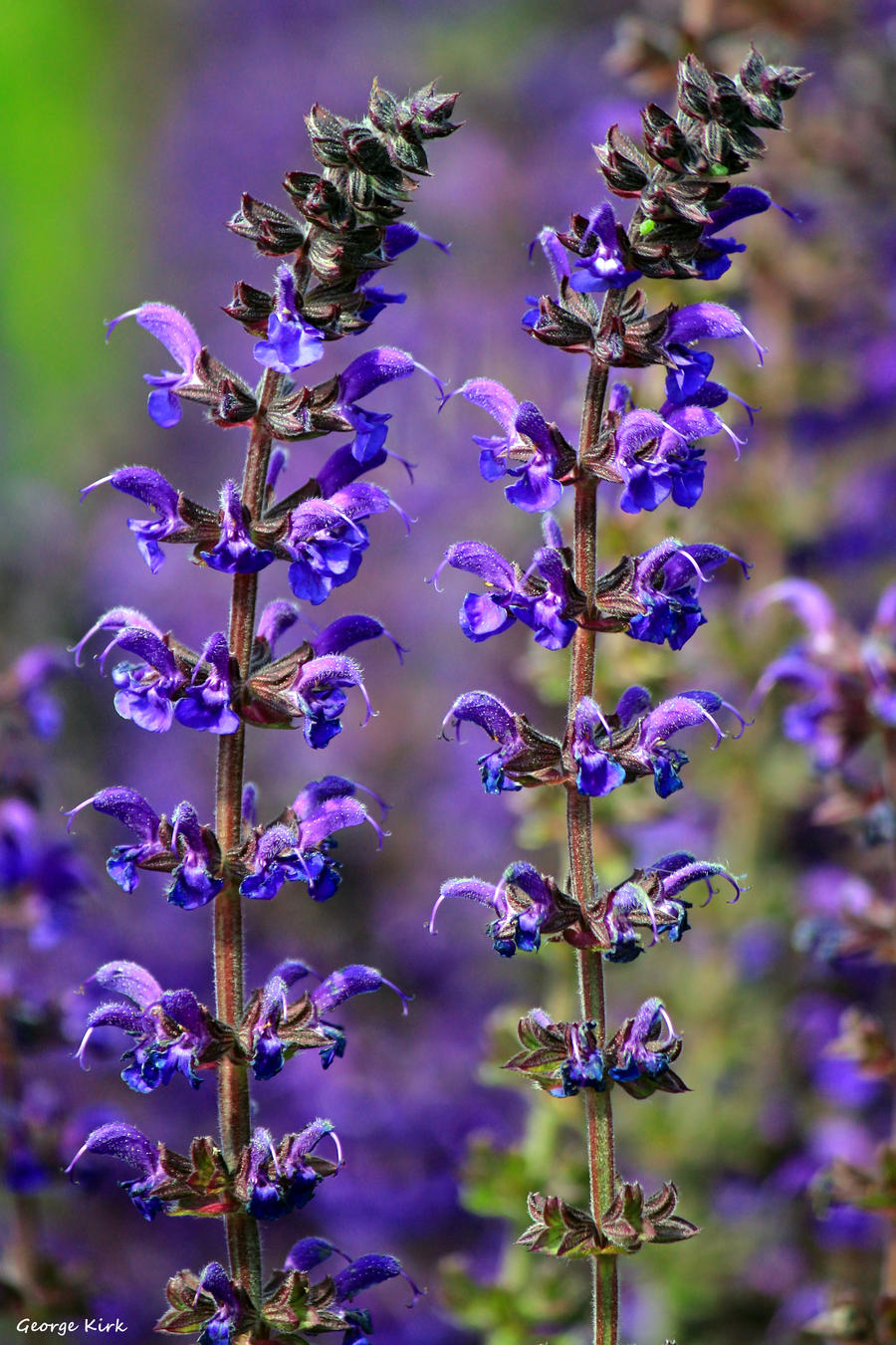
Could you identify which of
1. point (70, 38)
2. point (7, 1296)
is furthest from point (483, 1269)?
point (70, 38)

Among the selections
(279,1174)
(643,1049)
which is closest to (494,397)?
(643,1049)

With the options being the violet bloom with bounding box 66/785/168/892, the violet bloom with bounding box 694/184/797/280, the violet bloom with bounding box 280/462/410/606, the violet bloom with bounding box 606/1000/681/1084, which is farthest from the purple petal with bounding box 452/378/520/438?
the violet bloom with bounding box 606/1000/681/1084

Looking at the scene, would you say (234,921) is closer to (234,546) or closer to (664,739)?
(234,546)

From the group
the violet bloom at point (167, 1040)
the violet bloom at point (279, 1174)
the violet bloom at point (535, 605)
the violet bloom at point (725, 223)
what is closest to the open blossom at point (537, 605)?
the violet bloom at point (535, 605)

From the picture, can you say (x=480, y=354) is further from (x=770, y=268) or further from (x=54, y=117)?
(x=54, y=117)

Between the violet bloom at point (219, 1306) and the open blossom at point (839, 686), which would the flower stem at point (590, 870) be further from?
the open blossom at point (839, 686)
